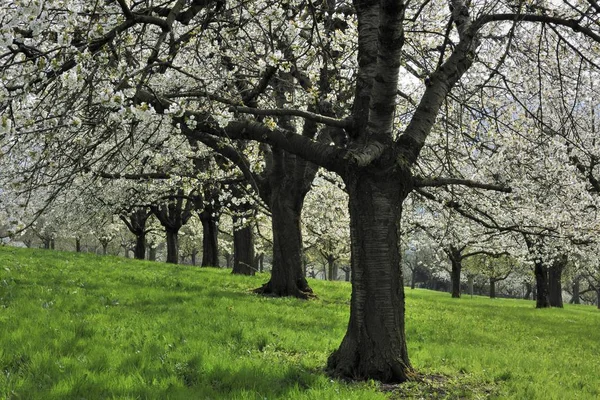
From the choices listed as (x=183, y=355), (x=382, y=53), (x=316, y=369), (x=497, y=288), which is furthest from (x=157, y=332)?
(x=497, y=288)

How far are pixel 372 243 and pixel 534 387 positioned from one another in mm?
2988

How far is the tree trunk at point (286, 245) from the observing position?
43.7ft

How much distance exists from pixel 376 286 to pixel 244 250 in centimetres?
1244

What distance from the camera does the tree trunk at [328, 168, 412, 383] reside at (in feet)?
19.5

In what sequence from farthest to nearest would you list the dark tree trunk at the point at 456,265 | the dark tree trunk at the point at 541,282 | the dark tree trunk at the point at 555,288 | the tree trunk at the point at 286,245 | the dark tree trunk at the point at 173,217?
the dark tree trunk at the point at 555,288, the dark tree trunk at the point at 456,265, the dark tree trunk at the point at 173,217, the dark tree trunk at the point at 541,282, the tree trunk at the point at 286,245

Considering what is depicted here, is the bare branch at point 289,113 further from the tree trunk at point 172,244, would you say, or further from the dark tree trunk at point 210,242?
the tree trunk at point 172,244

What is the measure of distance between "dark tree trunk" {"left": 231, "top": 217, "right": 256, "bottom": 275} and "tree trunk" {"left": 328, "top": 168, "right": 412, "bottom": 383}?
11.4 metres

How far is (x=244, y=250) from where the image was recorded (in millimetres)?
17984

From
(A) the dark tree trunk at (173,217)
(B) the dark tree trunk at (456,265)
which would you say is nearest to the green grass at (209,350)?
(A) the dark tree trunk at (173,217)

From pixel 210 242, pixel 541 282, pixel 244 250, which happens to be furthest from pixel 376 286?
pixel 541 282

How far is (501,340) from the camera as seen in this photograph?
36.9ft

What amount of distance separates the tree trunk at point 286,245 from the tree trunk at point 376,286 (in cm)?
717

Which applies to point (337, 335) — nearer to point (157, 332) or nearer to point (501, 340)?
point (157, 332)

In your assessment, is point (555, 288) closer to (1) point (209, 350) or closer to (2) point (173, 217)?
(2) point (173, 217)
